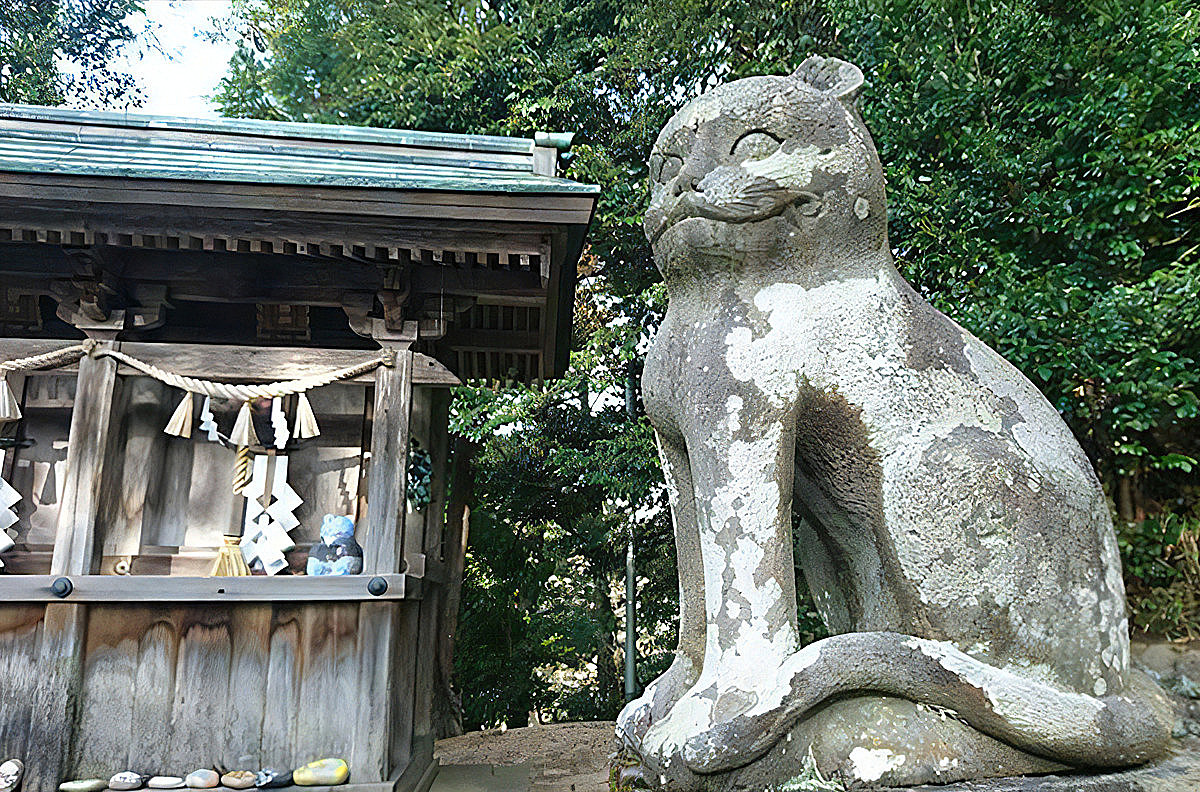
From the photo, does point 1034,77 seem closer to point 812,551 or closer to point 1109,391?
point 1109,391

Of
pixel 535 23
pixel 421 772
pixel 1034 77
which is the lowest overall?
pixel 421 772

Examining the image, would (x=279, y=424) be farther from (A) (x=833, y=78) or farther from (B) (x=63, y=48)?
(B) (x=63, y=48)

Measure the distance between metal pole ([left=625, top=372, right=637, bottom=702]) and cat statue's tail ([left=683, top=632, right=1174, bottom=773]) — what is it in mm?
8085

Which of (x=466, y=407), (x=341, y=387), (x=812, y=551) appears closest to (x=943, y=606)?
(x=812, y=551)

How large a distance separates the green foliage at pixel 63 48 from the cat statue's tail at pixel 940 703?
47.4 feet

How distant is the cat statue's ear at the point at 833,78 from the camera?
2354mm

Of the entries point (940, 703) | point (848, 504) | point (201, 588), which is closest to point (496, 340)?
point (201, 588)

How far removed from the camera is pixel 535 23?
421 inches

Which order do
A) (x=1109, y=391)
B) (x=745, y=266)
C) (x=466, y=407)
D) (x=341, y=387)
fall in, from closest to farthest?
(x=745, y=266), (x=1109, y=391), (x=341, y=387), (x=466, y=407)

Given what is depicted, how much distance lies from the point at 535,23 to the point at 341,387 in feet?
24.3

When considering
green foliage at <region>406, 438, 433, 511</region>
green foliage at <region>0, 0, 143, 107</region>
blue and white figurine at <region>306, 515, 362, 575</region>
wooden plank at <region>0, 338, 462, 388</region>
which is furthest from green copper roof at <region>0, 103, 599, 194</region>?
green foliage at <region>0, 0, 143, 107</region>

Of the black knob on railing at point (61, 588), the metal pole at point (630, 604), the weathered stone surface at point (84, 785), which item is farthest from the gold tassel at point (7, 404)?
the metal pole at point (630, 604)

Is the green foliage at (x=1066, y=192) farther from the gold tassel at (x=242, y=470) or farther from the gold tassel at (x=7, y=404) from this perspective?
the gold tassel at (x=7, y=404)

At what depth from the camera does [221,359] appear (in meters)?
4.62
